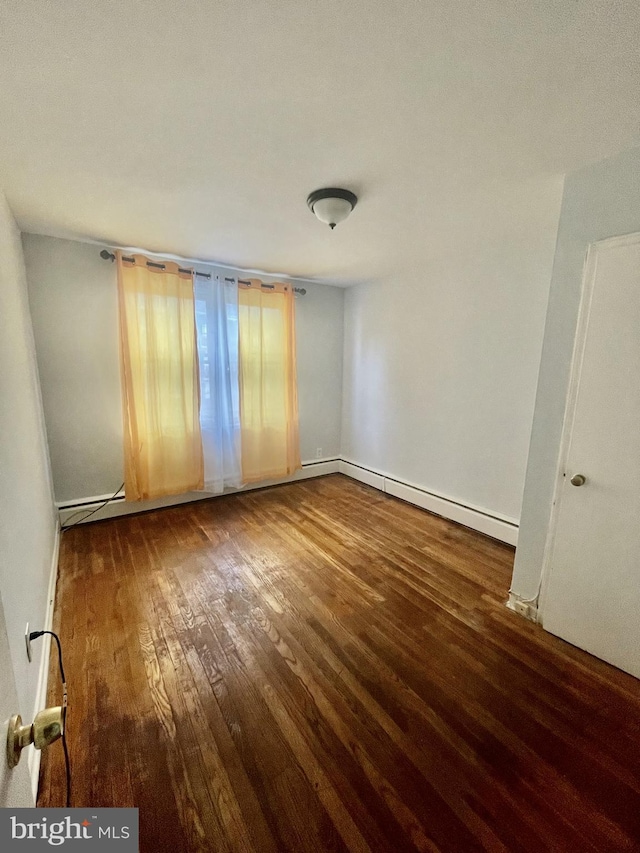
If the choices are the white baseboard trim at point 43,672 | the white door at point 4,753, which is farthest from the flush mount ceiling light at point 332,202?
the white baseboard trim at point 43,672

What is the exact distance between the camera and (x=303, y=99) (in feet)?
3.94

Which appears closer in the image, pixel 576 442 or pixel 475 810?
pixel 475 810

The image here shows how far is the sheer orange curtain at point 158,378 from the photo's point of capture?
2.89 meters

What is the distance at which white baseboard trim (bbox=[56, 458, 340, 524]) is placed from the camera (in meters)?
2.91

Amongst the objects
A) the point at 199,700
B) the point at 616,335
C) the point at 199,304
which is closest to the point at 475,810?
the point at 199,700

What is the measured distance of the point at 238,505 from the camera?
346 cm

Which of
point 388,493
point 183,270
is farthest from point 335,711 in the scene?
point 183,270

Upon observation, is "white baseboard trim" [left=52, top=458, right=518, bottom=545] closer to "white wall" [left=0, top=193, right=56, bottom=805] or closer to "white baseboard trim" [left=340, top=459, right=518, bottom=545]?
"white baseboard trim" [left=340, top=459, right=518, bottom=545]

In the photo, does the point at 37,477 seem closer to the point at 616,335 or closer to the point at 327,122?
the point at 327,122

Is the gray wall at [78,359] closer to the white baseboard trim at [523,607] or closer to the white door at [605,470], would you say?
the white door at [605,470]

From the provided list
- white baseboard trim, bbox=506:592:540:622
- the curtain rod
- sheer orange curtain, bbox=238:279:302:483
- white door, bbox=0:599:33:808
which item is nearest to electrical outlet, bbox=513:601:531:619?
white baseboard trim, bbox=506:592:540:622

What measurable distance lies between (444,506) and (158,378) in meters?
2.86

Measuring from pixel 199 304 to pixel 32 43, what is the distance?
2.21 m

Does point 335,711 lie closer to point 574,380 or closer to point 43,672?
point 43,672
